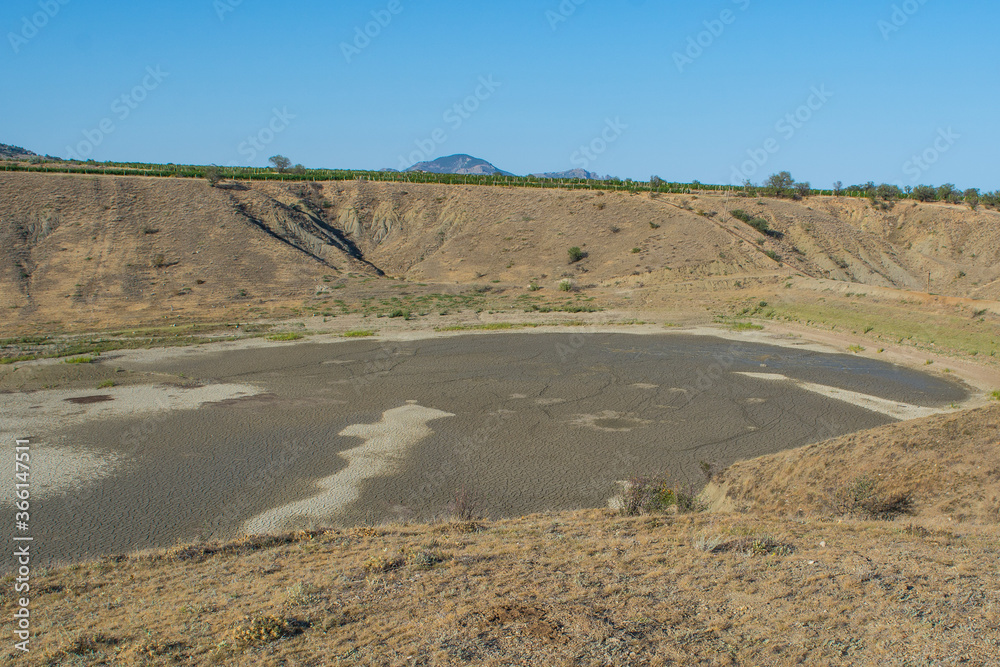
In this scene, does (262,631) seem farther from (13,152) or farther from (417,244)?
(13,152)

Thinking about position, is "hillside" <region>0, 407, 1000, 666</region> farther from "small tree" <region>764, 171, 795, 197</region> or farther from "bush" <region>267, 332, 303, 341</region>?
"small tree" <region>764, 171, 795, 197</region>

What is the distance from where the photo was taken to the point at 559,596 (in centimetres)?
784

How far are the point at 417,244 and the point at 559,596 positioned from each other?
5785 centimetres

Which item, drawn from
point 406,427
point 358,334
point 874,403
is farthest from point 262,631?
point 358,334

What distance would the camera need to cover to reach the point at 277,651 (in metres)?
6.71

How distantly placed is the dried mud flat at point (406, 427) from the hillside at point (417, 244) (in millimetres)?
16785

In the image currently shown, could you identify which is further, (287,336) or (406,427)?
(287,336)

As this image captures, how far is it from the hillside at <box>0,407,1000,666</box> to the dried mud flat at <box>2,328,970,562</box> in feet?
12.0

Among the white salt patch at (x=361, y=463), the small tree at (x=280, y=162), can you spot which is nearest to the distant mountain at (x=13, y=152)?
the small tree at (x=280, y=162)

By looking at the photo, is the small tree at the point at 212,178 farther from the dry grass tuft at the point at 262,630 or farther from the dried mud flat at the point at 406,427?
the dry grass tuft at the point at 262,630

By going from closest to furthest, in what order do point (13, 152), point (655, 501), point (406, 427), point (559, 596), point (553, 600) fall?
point (553, 600)
point (559, 596)
point (655, 501)
point (406, 427)
point (13, 152)

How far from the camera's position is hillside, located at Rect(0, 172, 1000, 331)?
4669 centimetres

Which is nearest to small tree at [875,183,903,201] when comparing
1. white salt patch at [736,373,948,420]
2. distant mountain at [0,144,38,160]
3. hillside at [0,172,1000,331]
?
hillside at [0,172,1000,331]

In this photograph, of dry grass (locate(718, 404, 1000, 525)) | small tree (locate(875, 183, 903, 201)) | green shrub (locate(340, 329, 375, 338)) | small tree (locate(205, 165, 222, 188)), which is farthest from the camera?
small tree (locate(875, 183, 903, 201))
